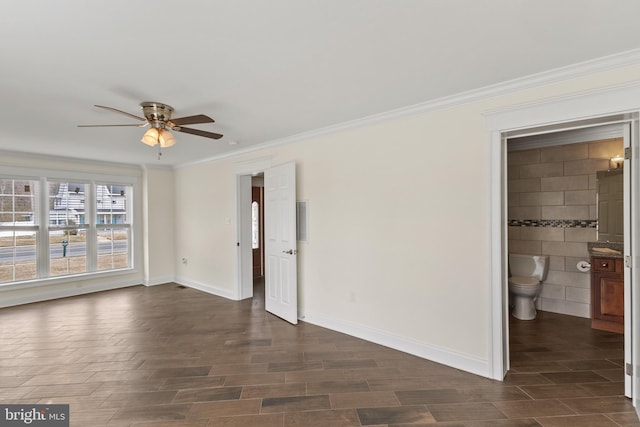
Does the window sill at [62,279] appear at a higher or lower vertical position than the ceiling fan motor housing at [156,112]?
lower

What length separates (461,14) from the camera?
164 cm

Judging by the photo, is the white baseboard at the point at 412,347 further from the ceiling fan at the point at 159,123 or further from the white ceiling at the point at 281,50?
the ceiling fan at the point at 159,123

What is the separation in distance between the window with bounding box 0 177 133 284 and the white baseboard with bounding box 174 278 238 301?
44.6 inches

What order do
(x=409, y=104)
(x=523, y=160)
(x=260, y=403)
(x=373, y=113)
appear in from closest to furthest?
(x=260, y=403), (x=409, y=104), (x=373, y=113), (x=523, y=160)

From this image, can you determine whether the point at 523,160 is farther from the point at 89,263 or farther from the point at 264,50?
the point at 89,263

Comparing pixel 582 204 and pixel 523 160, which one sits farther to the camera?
pixel 523 160

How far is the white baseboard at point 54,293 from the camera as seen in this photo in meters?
4.88

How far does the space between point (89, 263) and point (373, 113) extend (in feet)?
19.1

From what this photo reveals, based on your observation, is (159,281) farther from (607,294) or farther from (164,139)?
(607,294)

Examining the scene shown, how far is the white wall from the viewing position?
2693mm

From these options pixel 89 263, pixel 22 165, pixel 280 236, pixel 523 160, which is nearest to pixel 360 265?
pixel 280 236

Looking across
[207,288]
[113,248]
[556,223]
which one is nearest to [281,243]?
[207,288]

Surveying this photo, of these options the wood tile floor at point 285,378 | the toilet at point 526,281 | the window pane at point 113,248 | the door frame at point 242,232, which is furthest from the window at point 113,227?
the toilet at point 526,281

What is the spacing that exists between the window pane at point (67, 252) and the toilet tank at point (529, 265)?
730cm
